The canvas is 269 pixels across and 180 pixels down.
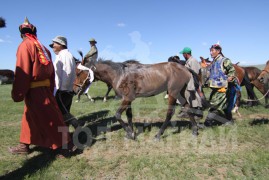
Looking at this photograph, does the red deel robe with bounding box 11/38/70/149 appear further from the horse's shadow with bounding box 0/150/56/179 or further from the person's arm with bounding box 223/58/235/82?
the person's arm with bounding box 223/58/235/82

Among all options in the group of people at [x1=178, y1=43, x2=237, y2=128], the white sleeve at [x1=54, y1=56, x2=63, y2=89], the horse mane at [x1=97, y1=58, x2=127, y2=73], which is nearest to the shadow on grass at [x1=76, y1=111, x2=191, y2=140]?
the group of people at [x1=178, y1=43, x2=237, y2=128]

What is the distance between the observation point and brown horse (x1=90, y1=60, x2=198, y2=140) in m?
5.33

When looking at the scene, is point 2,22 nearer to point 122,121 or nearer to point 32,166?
point 32,166

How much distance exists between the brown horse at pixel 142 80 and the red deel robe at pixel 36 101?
4.62 feet

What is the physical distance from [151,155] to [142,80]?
5.33 ft

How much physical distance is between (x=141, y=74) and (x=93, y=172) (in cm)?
235

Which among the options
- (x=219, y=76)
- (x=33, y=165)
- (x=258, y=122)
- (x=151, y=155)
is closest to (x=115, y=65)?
(x=151, y=155)

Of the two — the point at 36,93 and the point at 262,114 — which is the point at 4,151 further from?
the point at 262,114

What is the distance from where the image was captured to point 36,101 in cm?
409

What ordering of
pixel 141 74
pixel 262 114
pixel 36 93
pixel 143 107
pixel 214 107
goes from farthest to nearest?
pixel 143 107
pixel 262 114
pixel 214 107
pixel 141 74
pixel 36 93

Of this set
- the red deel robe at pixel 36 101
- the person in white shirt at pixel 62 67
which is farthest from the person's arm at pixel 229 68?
the red deel robe at pixel 36 101

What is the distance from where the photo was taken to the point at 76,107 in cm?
933

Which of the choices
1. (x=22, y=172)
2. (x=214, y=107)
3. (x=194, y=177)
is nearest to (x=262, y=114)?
(x=214, y=107)

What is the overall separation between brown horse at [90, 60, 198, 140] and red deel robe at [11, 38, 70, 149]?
4.62 ft
